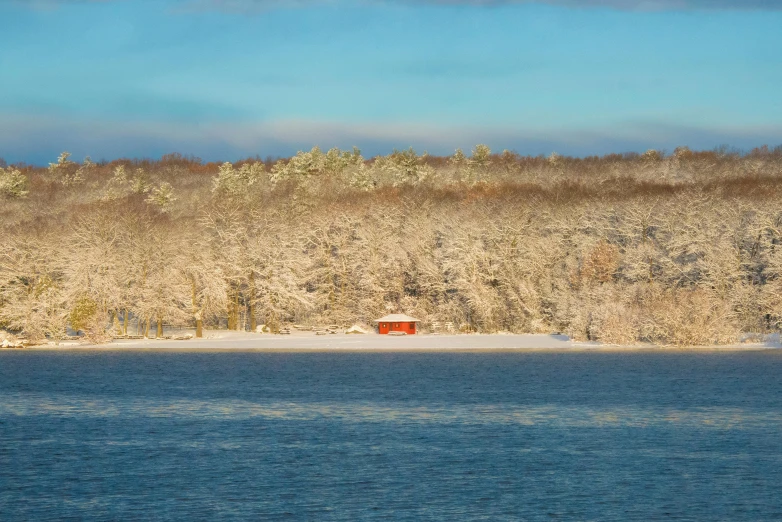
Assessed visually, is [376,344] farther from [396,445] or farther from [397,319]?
[396,445]

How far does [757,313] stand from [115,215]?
67703 millimetres

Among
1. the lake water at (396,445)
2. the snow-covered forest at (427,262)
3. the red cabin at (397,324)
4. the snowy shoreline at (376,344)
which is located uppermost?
the snow-covered forest at (427,262)

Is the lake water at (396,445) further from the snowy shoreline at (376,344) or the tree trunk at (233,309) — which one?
the tree trunk at (233,309)

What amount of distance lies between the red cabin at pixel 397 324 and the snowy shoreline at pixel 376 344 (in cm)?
210

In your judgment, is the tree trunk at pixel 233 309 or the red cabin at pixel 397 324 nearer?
the red cabin at pixel 397 324

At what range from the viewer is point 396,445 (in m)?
39.3

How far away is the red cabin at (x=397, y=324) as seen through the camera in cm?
11069

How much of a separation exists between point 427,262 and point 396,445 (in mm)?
73406

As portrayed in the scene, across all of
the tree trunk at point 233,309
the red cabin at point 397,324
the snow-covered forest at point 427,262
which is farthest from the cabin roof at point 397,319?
the tree trunk at point 233,309

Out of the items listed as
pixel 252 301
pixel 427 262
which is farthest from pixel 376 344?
pixel 252 301

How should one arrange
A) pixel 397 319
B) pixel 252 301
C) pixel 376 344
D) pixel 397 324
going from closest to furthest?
pixel 376 344, pixel 252 301, pixel 397 319, pixel 397 324

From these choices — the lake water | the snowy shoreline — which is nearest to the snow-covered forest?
the snowy shoreline

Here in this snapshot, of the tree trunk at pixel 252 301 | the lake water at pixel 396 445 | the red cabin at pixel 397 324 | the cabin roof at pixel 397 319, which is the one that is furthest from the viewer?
the tree trunk at pixel 252 301

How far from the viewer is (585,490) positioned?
3103cm
